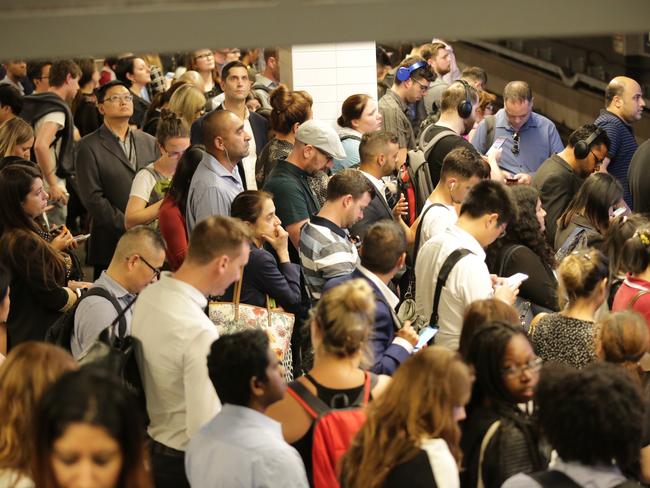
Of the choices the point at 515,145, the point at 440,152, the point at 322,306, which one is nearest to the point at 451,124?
the point at 440,152

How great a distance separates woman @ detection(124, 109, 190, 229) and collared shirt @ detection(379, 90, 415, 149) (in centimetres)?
264

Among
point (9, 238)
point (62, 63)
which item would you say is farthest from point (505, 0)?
point (62, 63)

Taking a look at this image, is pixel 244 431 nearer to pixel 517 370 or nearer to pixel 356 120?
pixel 517 370

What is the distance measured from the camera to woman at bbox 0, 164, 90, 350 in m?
5.81

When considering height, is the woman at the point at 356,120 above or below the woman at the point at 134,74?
above

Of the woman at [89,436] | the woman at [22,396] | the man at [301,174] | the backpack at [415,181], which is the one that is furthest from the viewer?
the backpack at [415,181]

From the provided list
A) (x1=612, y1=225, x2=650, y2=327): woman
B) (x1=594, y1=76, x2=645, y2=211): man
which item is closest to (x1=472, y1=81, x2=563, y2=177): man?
(x1=594, y1=76, x2=645, y2=211): man

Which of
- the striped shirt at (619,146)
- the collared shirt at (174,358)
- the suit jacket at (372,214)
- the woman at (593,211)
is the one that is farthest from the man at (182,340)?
the striped shirt at (619,146)

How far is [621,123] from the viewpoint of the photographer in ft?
27.4

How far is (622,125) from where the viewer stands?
27.4ft

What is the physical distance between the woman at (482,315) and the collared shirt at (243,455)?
0.98 meters

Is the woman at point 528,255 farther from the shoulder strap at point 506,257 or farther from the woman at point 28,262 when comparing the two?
the woman at point 28,262

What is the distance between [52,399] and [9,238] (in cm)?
313

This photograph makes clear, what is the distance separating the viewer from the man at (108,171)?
7.63 meters
